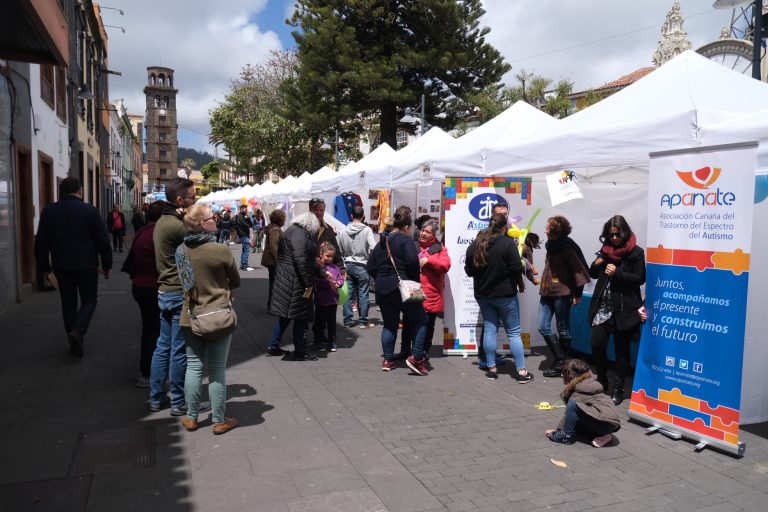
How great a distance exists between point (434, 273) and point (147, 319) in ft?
10.1

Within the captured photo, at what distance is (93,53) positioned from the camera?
24750 mm

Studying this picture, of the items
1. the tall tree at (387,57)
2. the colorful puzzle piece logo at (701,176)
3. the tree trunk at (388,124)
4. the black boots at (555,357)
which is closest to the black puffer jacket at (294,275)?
the black boots at (555,357)

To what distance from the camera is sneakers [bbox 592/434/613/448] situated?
457 cm

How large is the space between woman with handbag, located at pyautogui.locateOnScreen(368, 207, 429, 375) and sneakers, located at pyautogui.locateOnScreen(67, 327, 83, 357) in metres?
3.33

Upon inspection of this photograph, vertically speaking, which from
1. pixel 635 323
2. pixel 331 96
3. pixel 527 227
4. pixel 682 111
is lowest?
pixel 635 323

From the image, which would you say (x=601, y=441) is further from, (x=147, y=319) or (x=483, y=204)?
(x=147, y=319)

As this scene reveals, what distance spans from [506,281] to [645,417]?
6.21 ft

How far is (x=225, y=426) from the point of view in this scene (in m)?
4.71

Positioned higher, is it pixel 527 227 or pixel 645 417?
pixel 527 227

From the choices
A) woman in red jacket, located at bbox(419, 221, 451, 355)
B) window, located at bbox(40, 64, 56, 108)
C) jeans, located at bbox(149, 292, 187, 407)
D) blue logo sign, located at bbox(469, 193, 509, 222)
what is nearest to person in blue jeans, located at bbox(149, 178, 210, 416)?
jeans, located at bbox(149, 292, 187, 407)

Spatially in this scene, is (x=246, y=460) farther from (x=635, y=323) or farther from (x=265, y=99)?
(x=265, y=99)

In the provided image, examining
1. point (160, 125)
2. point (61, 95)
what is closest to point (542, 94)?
point (61, 95)

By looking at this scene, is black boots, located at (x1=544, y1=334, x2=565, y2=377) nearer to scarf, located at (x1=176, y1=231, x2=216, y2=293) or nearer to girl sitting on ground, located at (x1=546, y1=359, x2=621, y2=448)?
girl sitting on ground, located at (x1=546, y1=359, x2=621, y2=448)

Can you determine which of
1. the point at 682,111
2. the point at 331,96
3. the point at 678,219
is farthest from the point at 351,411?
the point at 331,96
